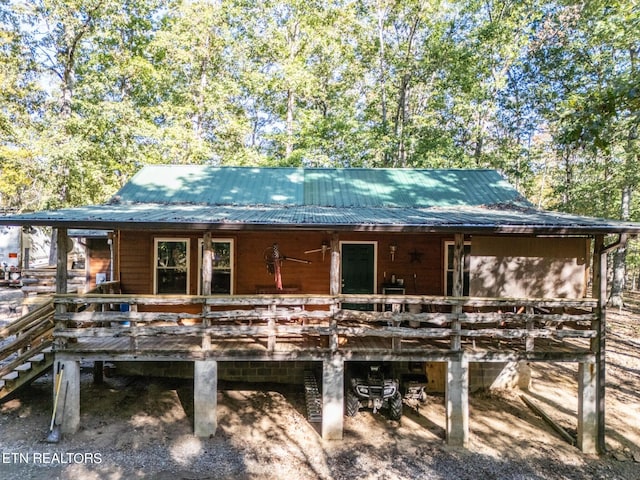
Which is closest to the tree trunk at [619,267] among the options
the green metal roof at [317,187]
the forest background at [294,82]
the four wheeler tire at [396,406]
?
the forest background at [294,82]

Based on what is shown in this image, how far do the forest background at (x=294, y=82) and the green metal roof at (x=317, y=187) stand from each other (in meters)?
6.11

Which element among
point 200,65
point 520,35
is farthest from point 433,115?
point 200,65

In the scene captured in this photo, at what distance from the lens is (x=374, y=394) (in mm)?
6957

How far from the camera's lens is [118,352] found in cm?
627

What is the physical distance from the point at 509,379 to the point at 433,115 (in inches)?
533

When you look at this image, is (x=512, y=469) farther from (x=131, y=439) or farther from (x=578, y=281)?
(x=131, y=439)

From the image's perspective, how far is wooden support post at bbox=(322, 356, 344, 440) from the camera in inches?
249

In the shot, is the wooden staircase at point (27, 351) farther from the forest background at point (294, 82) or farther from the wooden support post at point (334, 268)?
the forest background at point (294, 82)

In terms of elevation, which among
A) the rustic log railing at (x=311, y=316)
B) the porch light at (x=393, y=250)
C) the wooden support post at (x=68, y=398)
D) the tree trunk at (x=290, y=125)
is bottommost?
the wooden support post at (x=68, y=398)

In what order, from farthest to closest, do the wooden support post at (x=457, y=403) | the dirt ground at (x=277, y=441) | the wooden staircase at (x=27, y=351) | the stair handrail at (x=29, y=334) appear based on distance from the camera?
the stair handrail at (x=29, y=334) < the wooden staircase at (x=27, y=351) < the wooden support post at (x=457, y=403) < the dirt ground at (x=277, y=441)

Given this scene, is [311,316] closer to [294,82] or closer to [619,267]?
[294,82]

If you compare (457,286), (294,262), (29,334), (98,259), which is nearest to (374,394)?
(457,286)

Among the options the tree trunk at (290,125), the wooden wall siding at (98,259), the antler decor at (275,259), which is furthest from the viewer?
the tree trunk at (290,125)

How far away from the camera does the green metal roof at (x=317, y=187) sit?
30.6ft
